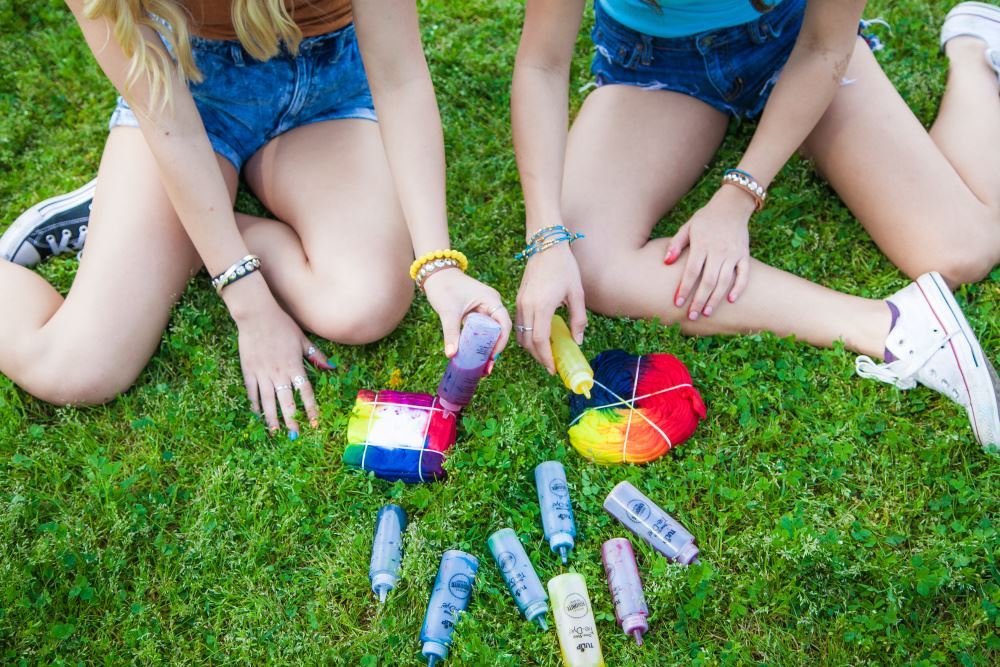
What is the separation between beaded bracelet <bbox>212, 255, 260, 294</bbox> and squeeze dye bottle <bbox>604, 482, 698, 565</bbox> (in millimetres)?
1444

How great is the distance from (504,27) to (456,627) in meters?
2.94

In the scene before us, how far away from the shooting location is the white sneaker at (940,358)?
102 inches

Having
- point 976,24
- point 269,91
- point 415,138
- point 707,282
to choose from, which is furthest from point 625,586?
point 976,24

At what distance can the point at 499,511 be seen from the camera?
2.57 metres

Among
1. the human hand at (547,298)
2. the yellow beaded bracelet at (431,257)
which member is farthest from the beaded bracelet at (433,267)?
the human hand at (547,298)

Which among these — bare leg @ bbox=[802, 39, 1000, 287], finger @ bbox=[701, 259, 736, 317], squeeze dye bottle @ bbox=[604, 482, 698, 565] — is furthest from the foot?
squeeze dye bottle @ bbox=[604, 482, 698, 565]

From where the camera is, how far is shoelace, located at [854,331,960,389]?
2689mm

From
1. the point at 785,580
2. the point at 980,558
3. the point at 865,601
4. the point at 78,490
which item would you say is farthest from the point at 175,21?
the point at 980,558

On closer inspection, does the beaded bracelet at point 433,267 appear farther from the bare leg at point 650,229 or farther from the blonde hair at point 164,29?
the blonde hair at point 164,29

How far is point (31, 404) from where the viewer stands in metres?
2.91

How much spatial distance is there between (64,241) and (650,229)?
2393mm

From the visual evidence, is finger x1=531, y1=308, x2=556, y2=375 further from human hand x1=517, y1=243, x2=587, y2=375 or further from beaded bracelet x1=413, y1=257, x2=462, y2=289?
beaded bracelet x1=413, y1=257, x2=462, y2=289

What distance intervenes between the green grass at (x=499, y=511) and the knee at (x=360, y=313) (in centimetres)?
11

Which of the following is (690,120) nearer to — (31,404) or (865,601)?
(865,601)
